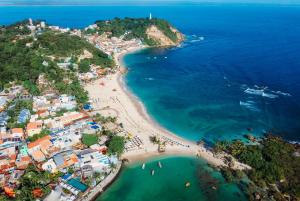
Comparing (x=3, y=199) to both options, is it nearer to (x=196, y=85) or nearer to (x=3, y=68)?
(x=3, y=68)

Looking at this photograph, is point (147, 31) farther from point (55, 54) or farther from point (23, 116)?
point (23, 116)

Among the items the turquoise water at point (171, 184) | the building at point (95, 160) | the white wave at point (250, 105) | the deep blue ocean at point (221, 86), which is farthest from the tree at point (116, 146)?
the white wave at point (250, 105)

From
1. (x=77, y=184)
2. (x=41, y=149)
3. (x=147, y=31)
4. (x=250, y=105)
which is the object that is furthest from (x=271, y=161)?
(x=147, y=31)

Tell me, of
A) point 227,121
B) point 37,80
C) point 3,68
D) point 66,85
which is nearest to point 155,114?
point 227,121

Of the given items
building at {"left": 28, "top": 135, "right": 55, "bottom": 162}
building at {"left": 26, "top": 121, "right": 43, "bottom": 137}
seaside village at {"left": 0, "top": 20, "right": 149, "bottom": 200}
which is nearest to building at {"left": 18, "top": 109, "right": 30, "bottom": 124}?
seaside village at {"left": 0, "top": 20, "right": 149, "bottom": 200}

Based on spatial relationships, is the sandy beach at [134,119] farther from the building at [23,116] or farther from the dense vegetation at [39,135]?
the building at [23,116]

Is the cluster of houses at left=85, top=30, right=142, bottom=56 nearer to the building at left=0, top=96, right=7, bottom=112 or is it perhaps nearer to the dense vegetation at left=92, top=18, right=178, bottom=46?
the dense vegetation at left=92, top=18, right=178, bottom=46
